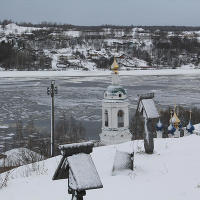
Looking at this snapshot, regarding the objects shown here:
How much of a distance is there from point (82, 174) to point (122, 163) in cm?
235

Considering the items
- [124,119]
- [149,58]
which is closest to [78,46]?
[149,58]

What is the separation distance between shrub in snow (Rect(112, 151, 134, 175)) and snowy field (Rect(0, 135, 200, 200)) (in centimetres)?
9

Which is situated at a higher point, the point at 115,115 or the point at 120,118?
the point at 115,115

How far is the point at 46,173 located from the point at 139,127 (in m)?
16.3

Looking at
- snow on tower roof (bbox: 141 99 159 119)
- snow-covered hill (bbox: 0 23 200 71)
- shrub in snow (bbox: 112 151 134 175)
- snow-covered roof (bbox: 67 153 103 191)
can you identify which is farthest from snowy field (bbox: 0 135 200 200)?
snow-covered hill (bbox: 0 23 200 71)

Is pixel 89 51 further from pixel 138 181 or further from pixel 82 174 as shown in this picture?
pixel 82 174

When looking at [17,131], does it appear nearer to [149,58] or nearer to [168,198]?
[168,198]

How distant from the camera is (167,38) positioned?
129250mm

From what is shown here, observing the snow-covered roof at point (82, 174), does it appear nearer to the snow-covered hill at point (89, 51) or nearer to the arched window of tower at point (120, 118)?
the arched window of tower at point (120, 118)

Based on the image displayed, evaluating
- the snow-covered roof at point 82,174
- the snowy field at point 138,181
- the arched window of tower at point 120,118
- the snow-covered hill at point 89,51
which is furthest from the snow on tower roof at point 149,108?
the snow-covered hill at point 89,51

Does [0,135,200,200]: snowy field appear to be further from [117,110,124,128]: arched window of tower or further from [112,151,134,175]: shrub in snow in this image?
[117,110,124,128]: arched window of tower

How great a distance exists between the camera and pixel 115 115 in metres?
13.8

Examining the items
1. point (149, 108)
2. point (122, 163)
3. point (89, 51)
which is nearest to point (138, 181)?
point (122, 163)

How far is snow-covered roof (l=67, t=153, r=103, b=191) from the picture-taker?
105 inches
